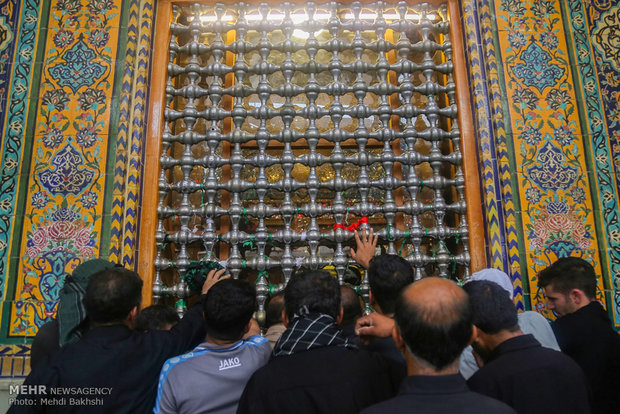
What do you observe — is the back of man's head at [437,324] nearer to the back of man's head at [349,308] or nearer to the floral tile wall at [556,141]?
the back of man's head at [349,308]

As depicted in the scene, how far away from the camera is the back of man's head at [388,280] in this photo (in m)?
1.98

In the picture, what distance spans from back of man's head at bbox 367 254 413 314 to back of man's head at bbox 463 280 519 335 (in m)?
0.28

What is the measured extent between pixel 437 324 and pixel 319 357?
1.67ft

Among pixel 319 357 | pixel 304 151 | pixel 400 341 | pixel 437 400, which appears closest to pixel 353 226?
pixel 304 151

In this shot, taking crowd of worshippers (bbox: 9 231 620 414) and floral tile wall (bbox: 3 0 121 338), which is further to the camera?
floral tile wall (bbox: 3 0 121 338)

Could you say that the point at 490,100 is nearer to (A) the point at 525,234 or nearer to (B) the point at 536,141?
(B) the point at 536,141

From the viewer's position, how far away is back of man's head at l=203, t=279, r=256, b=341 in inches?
74.2

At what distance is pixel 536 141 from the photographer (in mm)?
3430

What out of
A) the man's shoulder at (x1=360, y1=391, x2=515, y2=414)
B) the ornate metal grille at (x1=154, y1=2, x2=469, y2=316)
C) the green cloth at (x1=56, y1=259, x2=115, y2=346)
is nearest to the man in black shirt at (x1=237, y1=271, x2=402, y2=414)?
the man's shoulder at (x1=360, y1=391, x2=515, y2=414)

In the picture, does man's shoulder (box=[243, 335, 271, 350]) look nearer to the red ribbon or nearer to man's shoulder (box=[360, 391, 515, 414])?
man's shoulder (box=[360, 391, 515, 414])

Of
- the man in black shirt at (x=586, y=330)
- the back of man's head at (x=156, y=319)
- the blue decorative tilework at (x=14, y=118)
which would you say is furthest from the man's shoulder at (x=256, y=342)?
the blue decorative tilework at (x=14, y=118)

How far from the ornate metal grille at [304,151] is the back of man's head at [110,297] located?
4.22ft

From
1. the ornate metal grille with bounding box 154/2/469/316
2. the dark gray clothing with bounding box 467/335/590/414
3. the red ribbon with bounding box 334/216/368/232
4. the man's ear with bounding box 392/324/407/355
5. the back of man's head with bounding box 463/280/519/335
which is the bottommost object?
the dark gray clothing with bounding box 467/335/590/414

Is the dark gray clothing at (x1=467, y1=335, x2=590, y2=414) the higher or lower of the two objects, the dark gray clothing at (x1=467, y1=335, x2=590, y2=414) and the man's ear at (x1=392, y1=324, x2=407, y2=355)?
the lower
